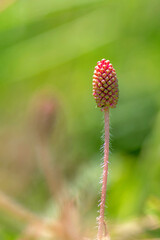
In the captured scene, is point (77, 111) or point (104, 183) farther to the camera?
point (77, 111)

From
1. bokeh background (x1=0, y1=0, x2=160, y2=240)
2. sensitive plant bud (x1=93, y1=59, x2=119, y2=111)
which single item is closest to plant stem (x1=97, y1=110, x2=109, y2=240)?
sensitive plant bud (x1=93, y1=59, x2=119, y2=111)

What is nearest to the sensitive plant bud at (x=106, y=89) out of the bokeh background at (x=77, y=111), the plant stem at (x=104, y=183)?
the plant stem at (x=104, y=183)

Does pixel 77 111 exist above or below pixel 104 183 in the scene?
above

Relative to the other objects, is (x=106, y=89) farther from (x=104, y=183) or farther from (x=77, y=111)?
(x=77, y=111)

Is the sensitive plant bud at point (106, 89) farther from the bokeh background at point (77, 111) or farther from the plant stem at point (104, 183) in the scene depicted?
the bokeh background at point (77, 111)

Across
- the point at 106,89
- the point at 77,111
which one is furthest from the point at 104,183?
the point at 77,111

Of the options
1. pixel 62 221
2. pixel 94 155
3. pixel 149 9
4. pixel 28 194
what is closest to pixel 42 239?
pixel 62 221

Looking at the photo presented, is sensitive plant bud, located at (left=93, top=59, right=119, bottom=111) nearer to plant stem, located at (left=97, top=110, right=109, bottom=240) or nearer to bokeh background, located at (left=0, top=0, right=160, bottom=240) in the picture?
plant stem, located at (left=97, top=110, right=109, bottom=240)

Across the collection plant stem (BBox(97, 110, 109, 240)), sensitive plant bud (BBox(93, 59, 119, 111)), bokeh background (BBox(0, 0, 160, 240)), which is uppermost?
bokeh background (BBox(0, 0, 160, 240))
